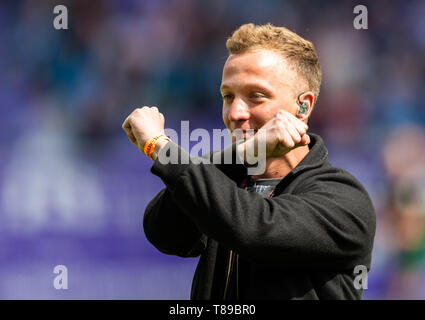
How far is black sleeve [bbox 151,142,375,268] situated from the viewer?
4.58 ft

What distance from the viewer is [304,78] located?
1.88 meters

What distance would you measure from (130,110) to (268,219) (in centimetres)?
402

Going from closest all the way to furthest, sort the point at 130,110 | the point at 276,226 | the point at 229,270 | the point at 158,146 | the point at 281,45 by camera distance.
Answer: the point at 276,226, the point at 158,146, the point at 229,270, the point at 281,45, the point at 130,110

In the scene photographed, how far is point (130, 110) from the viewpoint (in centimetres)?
528

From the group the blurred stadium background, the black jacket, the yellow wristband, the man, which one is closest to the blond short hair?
the man

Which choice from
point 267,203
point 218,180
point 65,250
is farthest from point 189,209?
point 65,250

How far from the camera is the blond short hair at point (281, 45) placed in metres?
1.81

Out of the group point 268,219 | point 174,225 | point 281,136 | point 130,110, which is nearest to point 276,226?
point 268,219

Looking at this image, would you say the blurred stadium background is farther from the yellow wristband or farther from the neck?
the yellow wristband

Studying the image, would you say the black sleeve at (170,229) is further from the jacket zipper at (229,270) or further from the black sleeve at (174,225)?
the jacket zipper at (229,270)

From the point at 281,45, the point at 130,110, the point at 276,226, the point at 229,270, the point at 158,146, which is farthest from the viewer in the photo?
the point at 130,110

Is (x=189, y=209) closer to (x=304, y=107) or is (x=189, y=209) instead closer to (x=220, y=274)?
(x=220, y=274)

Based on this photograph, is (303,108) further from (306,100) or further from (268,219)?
(268,219)

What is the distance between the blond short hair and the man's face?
1.4 inches
